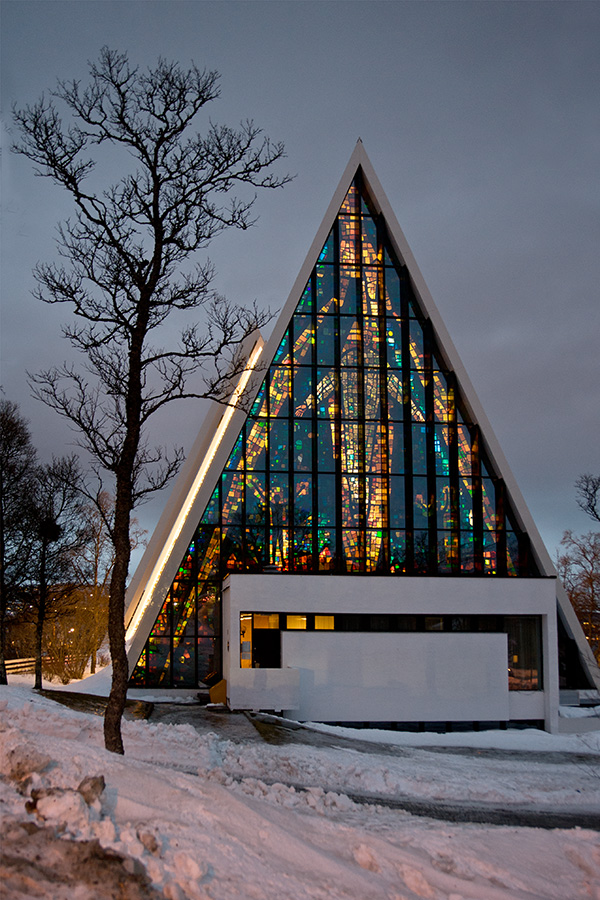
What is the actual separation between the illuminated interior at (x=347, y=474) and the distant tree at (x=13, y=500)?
3.94 metres

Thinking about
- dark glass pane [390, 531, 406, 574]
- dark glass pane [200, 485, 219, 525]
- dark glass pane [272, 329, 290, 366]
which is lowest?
dark glass pane [390, 531, 406, 574]

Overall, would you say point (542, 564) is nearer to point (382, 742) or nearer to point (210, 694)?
point (382, 742)

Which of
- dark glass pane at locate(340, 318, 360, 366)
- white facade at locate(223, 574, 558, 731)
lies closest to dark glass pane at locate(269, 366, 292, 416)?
dark glass pane at locate(340, 318, 360, 366)

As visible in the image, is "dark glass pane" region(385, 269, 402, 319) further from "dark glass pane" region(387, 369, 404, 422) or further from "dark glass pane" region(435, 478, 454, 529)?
"dark glass pane" region(435, 478, 454, 529)

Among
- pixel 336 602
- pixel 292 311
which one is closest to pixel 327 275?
pixel 292 311

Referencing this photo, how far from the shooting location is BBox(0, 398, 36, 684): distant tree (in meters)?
20.9

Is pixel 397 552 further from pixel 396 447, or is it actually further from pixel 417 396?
pixel 417 396

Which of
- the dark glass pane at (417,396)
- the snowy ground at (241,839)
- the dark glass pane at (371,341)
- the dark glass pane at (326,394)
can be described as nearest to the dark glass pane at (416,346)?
the dark glass pane at (417,396)

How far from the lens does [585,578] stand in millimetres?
38750

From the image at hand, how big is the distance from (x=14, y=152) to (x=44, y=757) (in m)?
7.81

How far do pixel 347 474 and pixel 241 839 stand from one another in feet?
56.6

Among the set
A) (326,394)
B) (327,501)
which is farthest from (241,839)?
(326,394)

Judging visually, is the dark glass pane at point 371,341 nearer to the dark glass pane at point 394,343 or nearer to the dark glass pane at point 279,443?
the dark glass pane at point 394,343

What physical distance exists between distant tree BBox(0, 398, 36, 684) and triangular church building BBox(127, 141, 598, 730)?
356 centimetres
